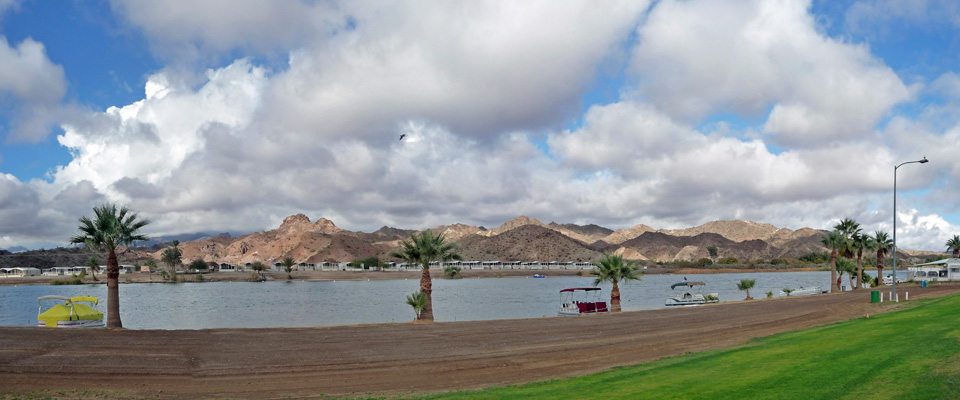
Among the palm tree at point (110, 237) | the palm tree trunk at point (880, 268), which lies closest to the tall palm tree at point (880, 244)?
the palm tree trunk at point (880, 268)

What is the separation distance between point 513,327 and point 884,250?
73.0 m

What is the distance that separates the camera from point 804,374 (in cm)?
1469

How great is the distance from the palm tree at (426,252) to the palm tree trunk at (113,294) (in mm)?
17626

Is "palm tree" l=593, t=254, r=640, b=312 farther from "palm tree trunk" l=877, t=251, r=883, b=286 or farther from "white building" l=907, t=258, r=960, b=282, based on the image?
"white building" l=907, t=258, r=960, b=282

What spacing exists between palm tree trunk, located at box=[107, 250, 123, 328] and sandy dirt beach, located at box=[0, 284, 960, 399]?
318 centimetres

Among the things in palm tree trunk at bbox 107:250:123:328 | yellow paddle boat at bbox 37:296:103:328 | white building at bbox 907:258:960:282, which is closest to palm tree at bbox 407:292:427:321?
palm tree trunk at bbox 107:250:123:328

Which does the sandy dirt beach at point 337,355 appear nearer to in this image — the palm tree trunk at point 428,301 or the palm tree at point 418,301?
the palm tree at point 418,301

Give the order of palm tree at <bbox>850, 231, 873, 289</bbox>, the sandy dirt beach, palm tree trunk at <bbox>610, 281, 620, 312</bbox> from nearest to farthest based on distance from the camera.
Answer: the sandy dirt beach
palm tree trunk at <bbox>610, 281, 620, 312</bbox>
palm tree at <bbox>850, 231, 873, 289</bbox>

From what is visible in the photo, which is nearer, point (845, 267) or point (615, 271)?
point (615, 271)

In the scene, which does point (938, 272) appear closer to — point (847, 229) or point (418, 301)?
point (847, 229)

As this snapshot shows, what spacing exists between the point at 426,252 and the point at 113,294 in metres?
20.0

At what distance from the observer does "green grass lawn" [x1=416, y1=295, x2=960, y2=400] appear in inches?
487

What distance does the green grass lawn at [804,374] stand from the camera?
12367mm

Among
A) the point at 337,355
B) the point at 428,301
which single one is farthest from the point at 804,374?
the point at 428,301
